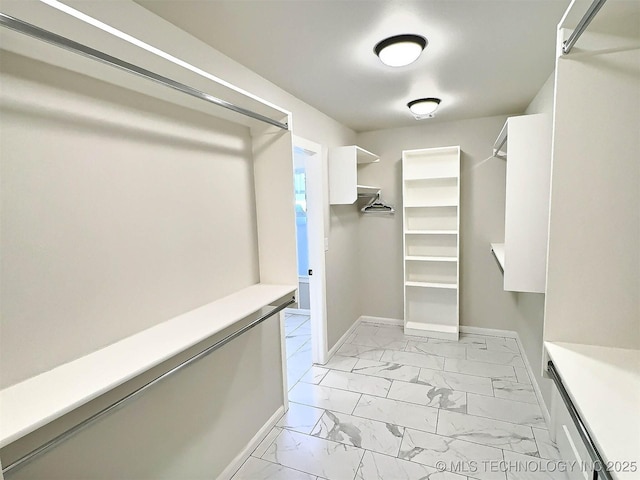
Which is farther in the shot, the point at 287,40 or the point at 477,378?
the point at 477,378

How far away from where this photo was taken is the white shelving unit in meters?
3.79

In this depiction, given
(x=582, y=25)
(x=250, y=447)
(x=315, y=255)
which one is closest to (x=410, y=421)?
(x=250, y=447)

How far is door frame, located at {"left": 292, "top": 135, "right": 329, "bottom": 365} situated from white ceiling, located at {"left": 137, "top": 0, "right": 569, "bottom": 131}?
614 mm

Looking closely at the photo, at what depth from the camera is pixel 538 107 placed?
2.70 meters

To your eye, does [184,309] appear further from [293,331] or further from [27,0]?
[293,331]

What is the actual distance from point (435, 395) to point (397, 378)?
0.38 metres

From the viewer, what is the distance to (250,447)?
2131 millimetres

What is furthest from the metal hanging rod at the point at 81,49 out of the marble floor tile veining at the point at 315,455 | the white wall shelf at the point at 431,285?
the white wall shelf at the point at 431,285

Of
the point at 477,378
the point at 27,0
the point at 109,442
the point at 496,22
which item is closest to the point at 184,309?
the point at 109,442

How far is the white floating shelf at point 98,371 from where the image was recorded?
81 centimetres

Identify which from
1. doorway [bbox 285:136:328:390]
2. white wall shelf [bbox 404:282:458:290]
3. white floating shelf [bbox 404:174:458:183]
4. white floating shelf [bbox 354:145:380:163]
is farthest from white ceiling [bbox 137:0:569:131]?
white wall shelf [bbox 404:282:458:290]

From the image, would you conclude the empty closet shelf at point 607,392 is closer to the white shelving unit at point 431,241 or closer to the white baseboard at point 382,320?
the white shelving unit at point 431,241

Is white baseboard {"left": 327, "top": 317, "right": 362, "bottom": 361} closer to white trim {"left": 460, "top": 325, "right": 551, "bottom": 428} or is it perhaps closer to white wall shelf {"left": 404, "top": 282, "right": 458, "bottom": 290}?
white wall shelf {"left": 404, "top": 282, "right": 458, "bottom": 290}

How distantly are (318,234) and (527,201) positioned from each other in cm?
177
